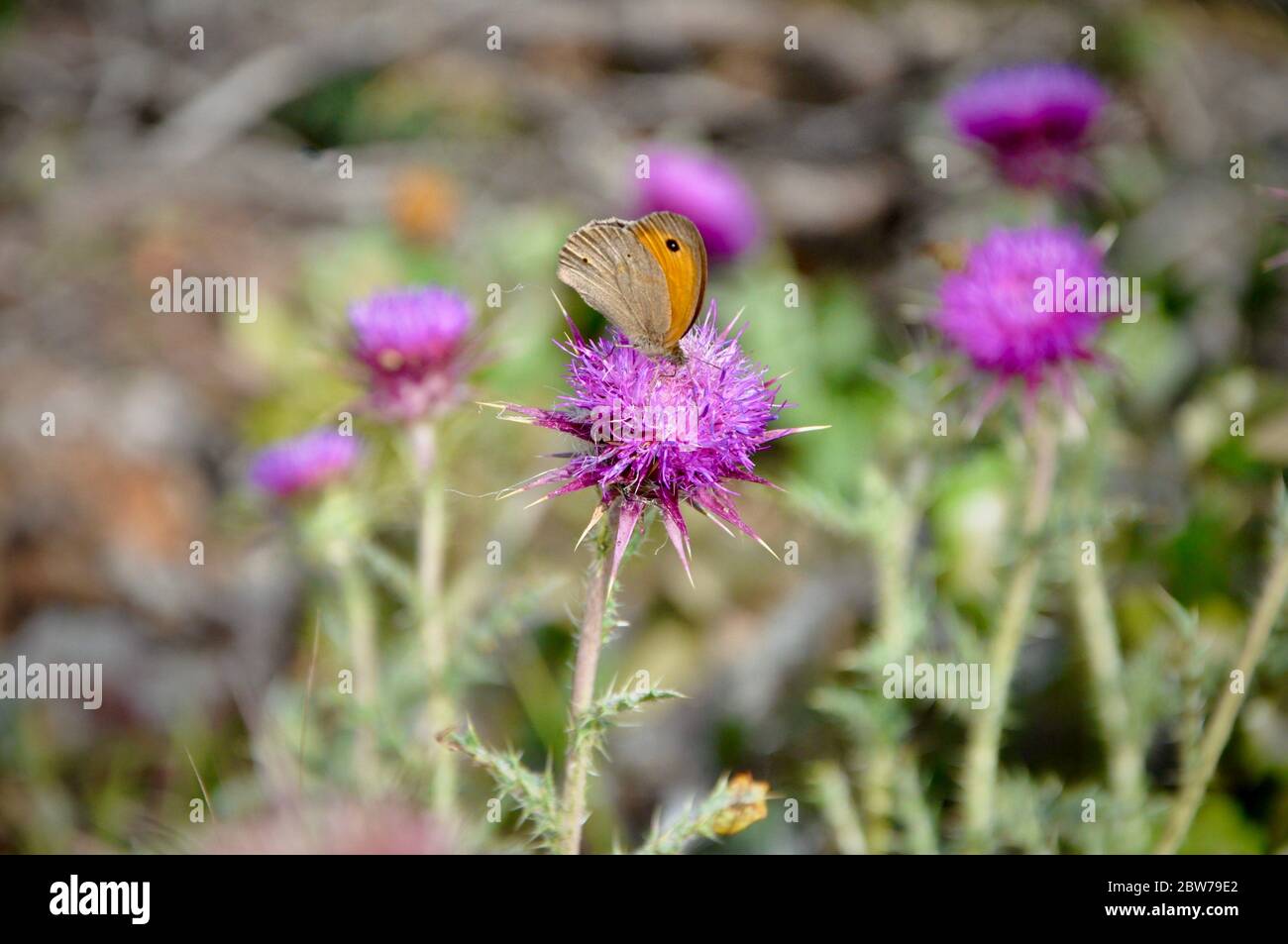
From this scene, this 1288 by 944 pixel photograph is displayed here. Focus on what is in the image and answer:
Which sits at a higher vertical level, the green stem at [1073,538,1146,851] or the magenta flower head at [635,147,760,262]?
the magenta flower head at [635,147,760,262]

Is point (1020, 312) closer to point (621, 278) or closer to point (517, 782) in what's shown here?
point (621, 278)

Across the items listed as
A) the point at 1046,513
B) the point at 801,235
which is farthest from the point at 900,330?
the point at 1046,513

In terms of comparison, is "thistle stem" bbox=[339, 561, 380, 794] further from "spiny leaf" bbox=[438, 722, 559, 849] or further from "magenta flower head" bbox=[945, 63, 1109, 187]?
"magenta flower head" bbox=[945, 63, 1109, 187]

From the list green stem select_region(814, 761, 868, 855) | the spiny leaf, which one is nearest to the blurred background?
green stem select_region(814, 761, 868, 855)

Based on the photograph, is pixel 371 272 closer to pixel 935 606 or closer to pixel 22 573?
pixel 22 573

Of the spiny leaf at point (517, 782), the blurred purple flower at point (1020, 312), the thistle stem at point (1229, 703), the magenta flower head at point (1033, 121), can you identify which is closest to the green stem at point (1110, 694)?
the thistle stem at point (1229, 703)

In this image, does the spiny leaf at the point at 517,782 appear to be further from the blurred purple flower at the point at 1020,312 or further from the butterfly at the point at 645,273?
the blurred purple flower at the point at 1020,312
